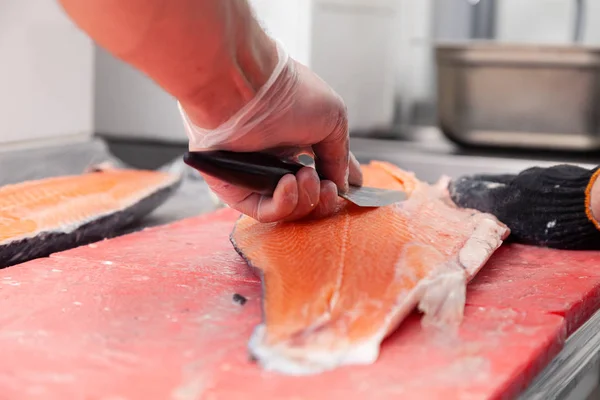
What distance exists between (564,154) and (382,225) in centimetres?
206

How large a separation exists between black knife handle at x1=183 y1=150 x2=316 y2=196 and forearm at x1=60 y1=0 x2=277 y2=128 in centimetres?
8

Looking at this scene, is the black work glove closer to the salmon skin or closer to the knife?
the knife

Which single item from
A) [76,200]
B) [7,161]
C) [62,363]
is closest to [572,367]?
[62,363]

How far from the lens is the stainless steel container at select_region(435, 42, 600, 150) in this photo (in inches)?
134

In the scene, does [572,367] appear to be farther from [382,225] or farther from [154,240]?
[154,240]

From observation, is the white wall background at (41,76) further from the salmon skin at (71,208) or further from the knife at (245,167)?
the knife at (245,167)

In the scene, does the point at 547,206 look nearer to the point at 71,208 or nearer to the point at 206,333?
the point at 206,333

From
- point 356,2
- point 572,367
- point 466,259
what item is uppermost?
point 356,2

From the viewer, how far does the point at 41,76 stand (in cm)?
315

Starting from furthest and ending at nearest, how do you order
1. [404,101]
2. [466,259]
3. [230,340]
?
[404,101] → [466,259] → [230,340]

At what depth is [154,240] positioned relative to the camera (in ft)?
7.18

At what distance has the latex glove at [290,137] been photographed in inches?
64.9

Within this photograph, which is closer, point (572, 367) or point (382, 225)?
point (572, 367)

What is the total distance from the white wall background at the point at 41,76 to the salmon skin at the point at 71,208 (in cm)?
42
